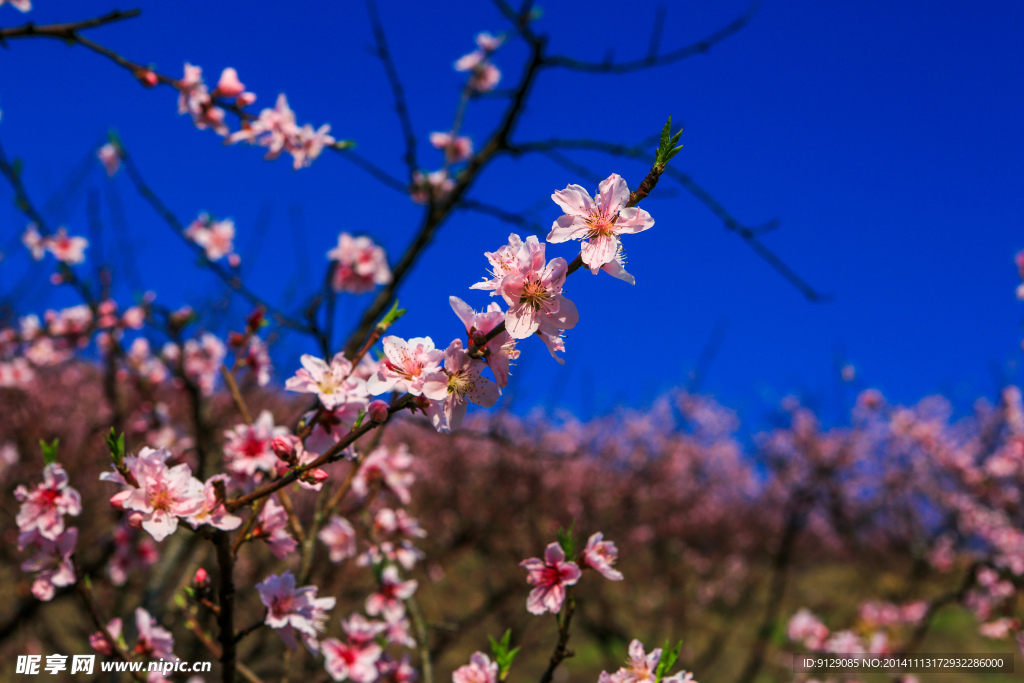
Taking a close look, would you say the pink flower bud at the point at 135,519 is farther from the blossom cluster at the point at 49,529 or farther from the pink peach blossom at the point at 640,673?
the pink peach blossom at the point at 640,673

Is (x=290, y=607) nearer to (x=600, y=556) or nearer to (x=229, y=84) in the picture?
(x=600, y=556)

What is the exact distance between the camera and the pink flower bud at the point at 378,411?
1.14 metres

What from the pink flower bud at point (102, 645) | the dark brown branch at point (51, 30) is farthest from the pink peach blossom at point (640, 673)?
the dark brown branch at point (51, 30)

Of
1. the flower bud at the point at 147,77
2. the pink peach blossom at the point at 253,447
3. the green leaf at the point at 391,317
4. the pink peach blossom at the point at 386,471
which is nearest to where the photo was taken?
the green leaf at the point at 391,317

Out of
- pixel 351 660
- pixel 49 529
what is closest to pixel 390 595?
pixel 351 660

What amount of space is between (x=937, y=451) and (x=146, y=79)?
10571 mm

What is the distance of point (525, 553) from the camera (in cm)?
681

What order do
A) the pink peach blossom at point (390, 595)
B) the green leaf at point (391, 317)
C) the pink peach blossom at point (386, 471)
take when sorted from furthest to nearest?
the pink peach blossom at point (386, 471)
the pink peach blossom at point (390, 595)
the green leaf at point (391, 317)

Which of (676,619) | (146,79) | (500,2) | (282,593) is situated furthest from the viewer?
(676,619)

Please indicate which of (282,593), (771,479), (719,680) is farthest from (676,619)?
(771,479)

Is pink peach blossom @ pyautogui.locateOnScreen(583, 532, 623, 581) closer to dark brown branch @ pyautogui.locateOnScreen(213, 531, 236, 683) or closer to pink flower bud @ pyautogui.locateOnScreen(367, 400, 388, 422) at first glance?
pink flower bud @ pyautogui.locateOnScreen(367, 400, 388, 422)

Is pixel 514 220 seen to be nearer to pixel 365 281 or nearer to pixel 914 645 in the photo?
pixel 365 281

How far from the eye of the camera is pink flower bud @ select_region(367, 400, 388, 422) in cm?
114

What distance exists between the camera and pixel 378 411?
114cm
